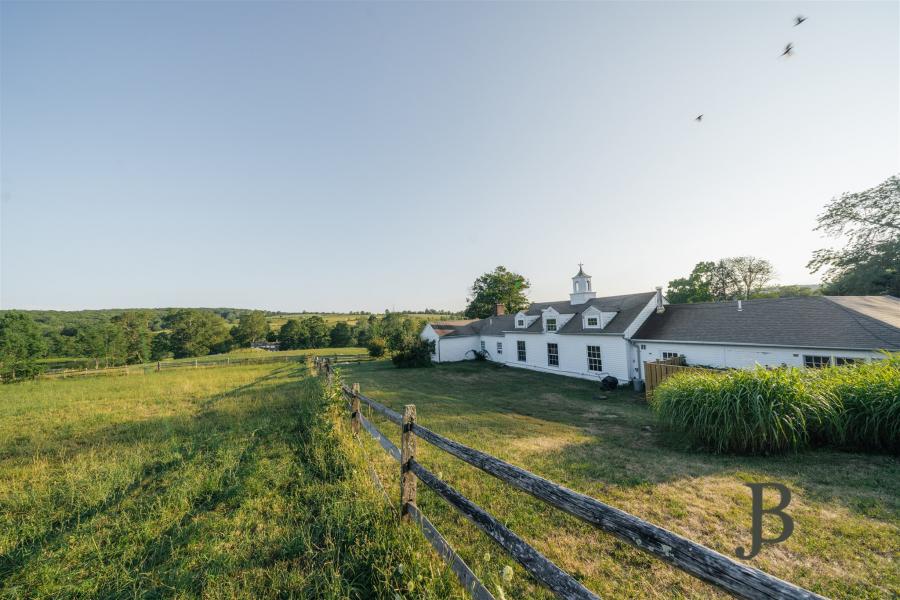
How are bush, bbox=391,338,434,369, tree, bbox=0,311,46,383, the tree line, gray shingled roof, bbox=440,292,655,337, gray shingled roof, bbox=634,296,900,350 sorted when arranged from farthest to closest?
the tree line → bush, bbox=391,338,434,369 → tree, bbox=0,311,46,383 → gray shingled roof, bbox=440,292,655,337 → gray shingled roof, bbox=634,296,900,350

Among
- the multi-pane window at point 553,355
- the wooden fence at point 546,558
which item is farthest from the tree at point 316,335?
the wooden fence at point 546,558

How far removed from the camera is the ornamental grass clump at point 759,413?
257 inches

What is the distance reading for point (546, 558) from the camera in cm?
211

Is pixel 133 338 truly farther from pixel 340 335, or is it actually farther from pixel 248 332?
pixel 340 335

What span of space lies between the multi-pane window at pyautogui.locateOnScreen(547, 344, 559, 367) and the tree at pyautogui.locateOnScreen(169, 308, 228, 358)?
214 ft

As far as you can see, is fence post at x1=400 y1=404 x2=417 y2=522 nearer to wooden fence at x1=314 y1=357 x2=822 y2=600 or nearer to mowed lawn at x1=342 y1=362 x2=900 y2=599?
wooden fence at x1=314 y1=357 x2=822 y2=600

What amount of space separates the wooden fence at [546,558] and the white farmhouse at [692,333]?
1409 cm

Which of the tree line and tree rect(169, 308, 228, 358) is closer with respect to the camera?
the tree line

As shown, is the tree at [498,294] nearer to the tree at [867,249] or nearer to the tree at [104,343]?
the tree at [867,249]

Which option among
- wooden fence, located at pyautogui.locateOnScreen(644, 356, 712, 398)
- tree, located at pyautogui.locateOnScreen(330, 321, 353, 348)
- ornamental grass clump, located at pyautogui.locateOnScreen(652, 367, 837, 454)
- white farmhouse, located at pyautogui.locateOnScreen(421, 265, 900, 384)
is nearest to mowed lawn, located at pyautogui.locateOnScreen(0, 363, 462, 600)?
ornamental grass clump, located at pyautogui.locateOnScreen(652, 367, 837, 454)

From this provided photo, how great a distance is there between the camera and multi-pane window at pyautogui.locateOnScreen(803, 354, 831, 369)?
1114cm

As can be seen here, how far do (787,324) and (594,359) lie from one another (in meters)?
8.07

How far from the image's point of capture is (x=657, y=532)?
1572 mm

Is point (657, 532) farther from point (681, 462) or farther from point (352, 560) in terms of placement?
point (681, 462)
